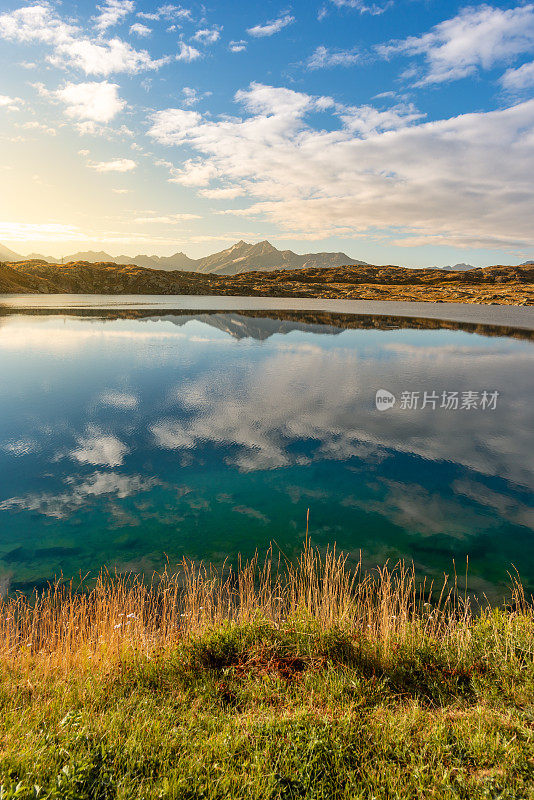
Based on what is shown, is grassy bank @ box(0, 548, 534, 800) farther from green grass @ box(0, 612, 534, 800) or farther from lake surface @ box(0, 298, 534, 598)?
lake surface @ box(0, 298, 534, 598)

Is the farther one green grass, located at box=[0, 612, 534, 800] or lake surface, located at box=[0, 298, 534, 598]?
lake surface, located at box=[0, 298, 534, 598]

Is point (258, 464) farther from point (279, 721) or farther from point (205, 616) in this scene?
point (279, 721)

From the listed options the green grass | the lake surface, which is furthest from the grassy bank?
the lake surface

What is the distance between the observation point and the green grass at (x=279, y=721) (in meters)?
5.42

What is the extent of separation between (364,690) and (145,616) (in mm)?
6480

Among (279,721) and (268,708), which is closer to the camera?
(279,721)

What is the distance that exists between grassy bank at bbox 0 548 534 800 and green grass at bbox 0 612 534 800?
0.03 m

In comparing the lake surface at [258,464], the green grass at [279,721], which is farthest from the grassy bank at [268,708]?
the lake surface at [258,464]

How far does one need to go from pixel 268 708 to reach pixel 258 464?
14580 mm

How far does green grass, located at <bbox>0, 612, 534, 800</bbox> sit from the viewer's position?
17.8 ft

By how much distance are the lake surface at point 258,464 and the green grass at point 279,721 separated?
18.3 feet

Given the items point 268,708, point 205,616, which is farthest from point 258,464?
point 268,708

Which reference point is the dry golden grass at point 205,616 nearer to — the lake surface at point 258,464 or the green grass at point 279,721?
the green grass at point 279,721

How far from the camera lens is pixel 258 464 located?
70.2ft
